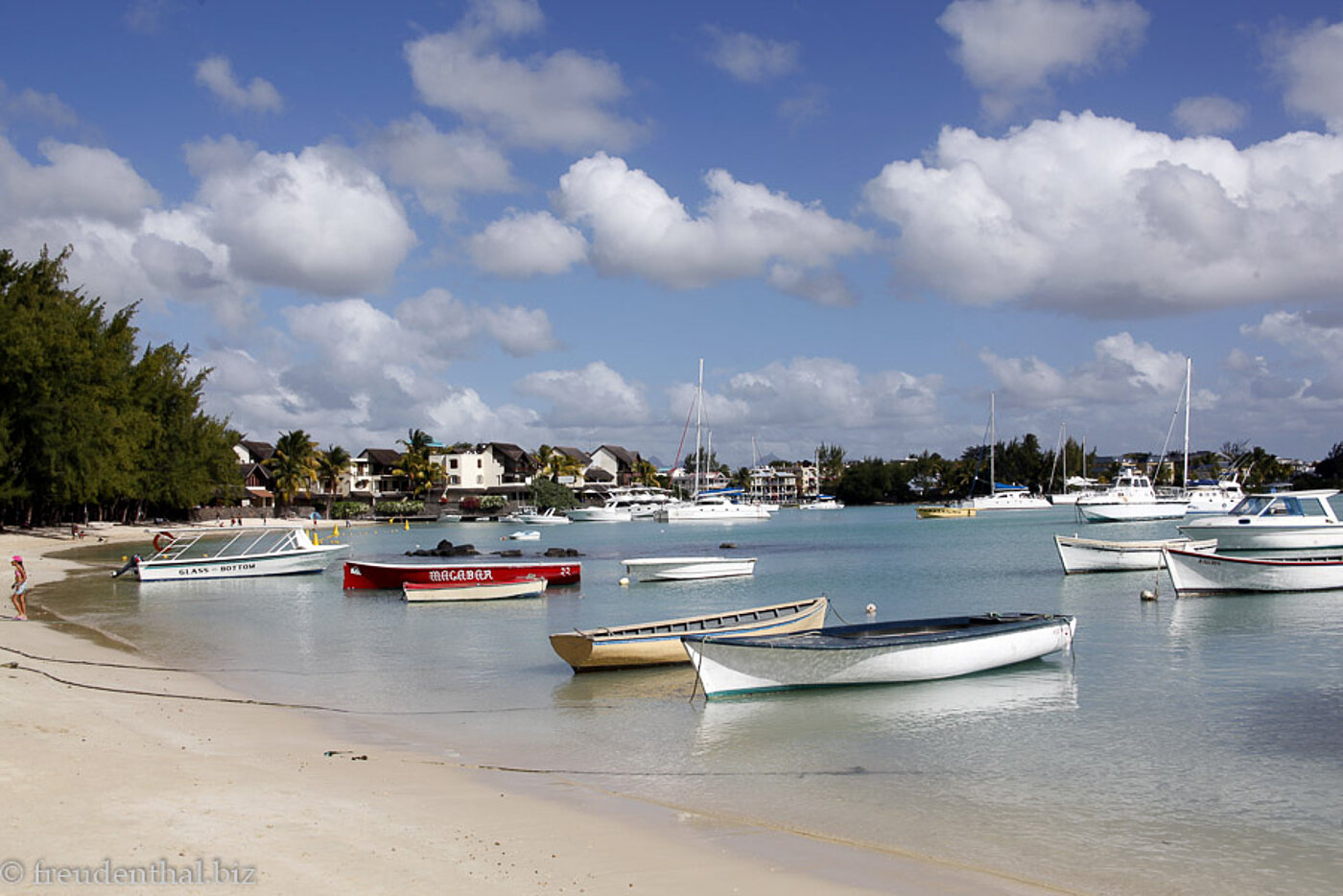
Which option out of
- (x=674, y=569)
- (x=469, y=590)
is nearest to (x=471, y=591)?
(x=469, y=590)

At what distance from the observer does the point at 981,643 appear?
19188 mm

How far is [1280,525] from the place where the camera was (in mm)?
39562

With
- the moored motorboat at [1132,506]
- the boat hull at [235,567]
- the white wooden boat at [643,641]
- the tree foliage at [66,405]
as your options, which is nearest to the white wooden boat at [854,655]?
the white wooden boat at [643,641]

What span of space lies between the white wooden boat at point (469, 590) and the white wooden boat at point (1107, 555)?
20.4m

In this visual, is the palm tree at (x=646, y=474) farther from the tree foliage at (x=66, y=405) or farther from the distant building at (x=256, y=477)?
the tree foliage at (x=66, y=405)

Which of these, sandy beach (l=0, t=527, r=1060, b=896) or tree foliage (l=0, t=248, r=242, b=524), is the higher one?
tree foliage (l=0, t=248, r=242, b=524)

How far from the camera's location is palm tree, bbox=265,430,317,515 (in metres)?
122

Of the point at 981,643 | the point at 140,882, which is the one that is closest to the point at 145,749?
the point at 140,882

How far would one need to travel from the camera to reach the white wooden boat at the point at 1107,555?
39812mm

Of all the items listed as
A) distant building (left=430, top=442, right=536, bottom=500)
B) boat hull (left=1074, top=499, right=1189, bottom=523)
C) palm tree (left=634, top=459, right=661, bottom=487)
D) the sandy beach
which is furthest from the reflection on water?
palm tree (left=634, top=459, right=661, bottom=487)

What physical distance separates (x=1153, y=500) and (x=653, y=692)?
247 feet

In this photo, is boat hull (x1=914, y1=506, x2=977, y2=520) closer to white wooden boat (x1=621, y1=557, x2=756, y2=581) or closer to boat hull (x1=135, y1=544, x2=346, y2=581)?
white wooden boat (x1=621, y1=557, x2=756, y2=581)

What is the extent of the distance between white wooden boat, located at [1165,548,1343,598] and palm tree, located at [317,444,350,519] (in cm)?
11456

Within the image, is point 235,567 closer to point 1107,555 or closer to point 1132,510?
point 1107,555
